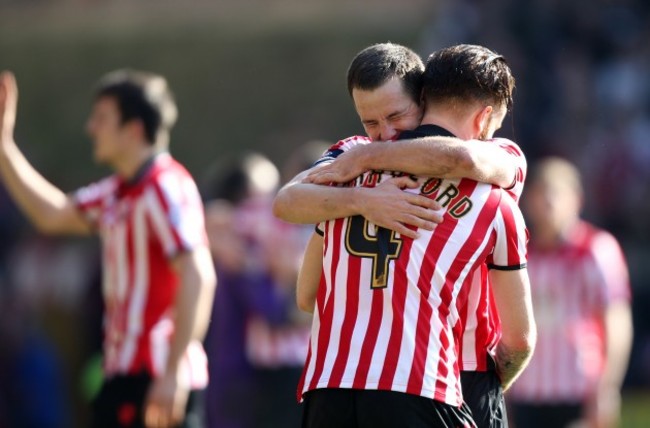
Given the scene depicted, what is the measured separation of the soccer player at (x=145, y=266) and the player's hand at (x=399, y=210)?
2.14 m

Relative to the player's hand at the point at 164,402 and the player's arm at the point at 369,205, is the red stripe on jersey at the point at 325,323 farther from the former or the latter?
the player's hand at the point at 164,402

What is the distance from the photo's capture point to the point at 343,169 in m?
3.84

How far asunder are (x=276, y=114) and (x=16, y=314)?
4.86 m

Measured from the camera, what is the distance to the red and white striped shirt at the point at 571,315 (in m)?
7.96

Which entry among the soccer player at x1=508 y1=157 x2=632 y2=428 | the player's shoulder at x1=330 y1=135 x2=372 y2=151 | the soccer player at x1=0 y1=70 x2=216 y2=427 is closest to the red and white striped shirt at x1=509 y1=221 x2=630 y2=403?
the soccer player at x1=508 y1=157 x2=632 y2=428

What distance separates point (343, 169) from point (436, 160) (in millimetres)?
315

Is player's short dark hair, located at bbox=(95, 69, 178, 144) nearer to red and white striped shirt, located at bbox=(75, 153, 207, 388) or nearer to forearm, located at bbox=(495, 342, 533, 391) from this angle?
red and white striped shirt, located at bbox=(75, 153, 207, 388)

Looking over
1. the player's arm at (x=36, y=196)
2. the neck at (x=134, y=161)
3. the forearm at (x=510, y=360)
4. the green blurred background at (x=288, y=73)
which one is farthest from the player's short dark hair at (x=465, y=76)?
the green blurred background at (x=288, y=73)

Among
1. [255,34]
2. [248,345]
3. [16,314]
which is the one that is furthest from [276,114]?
[248,345]

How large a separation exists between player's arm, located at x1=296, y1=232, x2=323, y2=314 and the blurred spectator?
3798 mm

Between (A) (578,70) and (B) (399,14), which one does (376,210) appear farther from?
(B) (399,14)

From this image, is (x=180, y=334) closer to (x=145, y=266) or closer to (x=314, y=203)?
(x=145, y=266)

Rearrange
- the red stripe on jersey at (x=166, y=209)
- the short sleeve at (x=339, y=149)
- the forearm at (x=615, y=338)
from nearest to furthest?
the short sleeve at (x=339, y=149)
the red stripe on jersey at (x=166, y=209)
the forearm at (x=615, y=338)

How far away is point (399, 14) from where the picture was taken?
1540 cm
